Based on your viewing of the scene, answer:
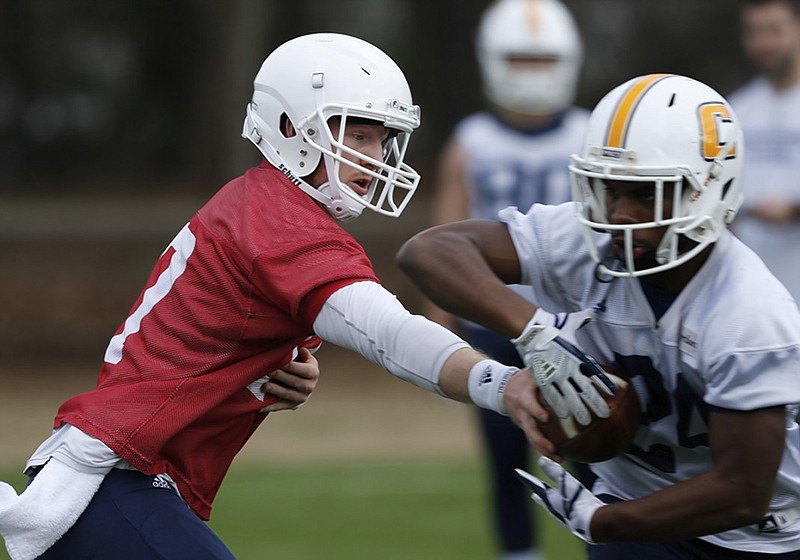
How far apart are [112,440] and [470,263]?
2.96ft

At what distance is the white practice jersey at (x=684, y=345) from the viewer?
2730mm

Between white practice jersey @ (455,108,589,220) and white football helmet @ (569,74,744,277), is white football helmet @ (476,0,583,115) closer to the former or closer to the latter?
white practice jersey @ (455,108,589,220)

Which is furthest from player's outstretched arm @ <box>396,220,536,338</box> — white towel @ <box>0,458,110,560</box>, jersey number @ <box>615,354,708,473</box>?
white towel @ <box>0,458,110,560</box>

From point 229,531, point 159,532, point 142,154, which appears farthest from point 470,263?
point 142,154

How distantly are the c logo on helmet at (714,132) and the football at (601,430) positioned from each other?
1.69ft

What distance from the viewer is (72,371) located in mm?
11398

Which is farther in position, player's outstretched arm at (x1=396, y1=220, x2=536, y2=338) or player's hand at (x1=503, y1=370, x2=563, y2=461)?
player's outstretched arm at (x1=396, y1=220, x2=536, y2=338)

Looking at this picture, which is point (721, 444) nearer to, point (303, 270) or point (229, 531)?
point (303, 270)

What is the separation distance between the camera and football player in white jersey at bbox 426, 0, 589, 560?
Answer: 5.17 meters

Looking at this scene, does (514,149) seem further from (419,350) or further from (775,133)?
(419,350)

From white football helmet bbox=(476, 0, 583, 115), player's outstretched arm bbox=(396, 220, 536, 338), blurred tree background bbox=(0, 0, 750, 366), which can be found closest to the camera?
player's outstretched arm bbox=(396, 220, 536, 338)

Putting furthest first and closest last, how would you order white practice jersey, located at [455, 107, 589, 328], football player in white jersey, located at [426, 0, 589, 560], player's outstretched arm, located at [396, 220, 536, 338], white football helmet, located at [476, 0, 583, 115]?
white football helmet, located at [476, 0, 583, 115] → white practice jersey, located at [455, 107, 589, 328] → football player in white jersey, located at [426, 0, 589, 560] → player's outstretched arm, located at [396, 220, 536, 338]

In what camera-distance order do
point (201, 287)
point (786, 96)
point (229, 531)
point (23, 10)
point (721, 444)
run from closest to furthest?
point (721, 444) < point (201, 287) < point (786, 96) < point (229, 531) < point (23, 10)

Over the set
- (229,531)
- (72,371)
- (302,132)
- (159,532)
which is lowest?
(72,371)
